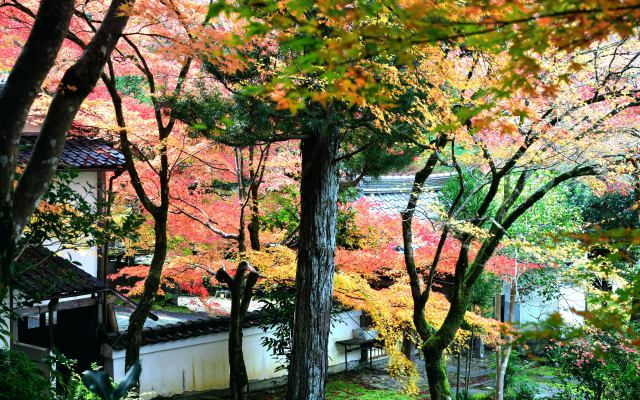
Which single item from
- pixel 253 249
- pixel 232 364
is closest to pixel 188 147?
pixel 253 249

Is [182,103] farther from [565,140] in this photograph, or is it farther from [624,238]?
[624,238]

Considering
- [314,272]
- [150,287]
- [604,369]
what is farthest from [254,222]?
[604,369]

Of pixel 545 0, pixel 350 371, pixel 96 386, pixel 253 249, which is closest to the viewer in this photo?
pixel 545 0

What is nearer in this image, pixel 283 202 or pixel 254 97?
pixel 254 97

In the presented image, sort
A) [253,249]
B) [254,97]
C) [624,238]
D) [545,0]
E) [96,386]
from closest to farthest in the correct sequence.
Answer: [545,0] → [624,238] → [96,386] → [254,97] → [253,249]

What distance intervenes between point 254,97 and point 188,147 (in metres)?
3.47

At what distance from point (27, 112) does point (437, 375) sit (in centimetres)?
719

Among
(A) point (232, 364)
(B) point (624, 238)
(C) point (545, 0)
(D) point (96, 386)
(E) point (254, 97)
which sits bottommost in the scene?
(A) point (232, 364)

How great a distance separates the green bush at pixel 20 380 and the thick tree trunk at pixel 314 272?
3868mm

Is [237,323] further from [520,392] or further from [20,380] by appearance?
[20,380]

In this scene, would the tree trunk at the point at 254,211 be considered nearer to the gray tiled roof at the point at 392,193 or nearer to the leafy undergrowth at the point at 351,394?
the leafy undergrowth at the point at 351,394

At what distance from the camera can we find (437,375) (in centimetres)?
905

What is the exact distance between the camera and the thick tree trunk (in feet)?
27.2

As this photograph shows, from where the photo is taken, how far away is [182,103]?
27.3 feet
